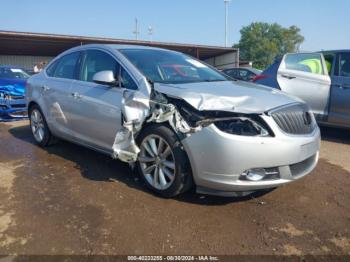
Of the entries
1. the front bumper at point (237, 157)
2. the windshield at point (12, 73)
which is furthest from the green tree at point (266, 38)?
the front bumper at point (237, 157)

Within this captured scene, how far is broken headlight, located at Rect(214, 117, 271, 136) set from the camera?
3.06 metres

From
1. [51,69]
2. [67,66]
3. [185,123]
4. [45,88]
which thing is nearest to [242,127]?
[185,123]

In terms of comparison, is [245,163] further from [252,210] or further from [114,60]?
[114,60]

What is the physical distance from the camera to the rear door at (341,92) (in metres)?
5.89

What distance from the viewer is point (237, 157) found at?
3.01m

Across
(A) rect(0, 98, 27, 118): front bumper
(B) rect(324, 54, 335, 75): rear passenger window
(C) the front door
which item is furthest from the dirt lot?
(A) rect(0, 98, 27, 118): front bumper

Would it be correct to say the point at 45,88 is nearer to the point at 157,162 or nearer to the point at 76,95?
the point at 76,95

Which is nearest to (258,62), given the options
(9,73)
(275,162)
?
(9,73)

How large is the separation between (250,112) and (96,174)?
2206 mm

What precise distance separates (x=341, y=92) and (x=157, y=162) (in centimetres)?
405

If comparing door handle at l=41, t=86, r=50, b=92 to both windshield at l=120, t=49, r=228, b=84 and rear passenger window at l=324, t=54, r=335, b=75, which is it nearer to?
windshield at l=120, t=49, r=228, b=84

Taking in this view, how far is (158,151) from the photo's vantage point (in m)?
3.50

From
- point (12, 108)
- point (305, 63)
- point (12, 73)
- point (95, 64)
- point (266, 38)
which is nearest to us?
point (95, 64)

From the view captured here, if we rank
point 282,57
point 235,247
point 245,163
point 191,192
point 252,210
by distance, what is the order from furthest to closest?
point 282,57
point 191,192
point 252,210
point 245,163
point 235,247
